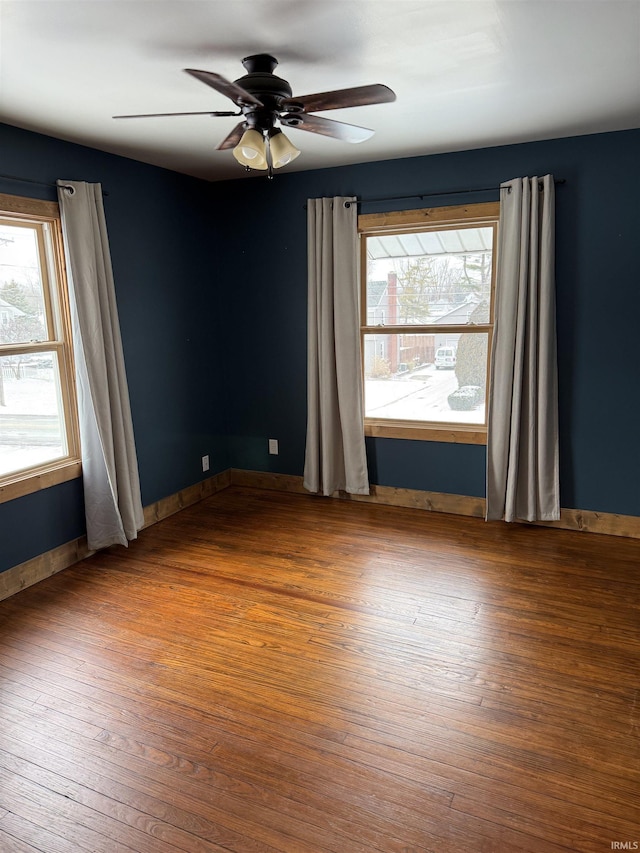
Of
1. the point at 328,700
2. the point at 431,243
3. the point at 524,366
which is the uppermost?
the point at 431,243

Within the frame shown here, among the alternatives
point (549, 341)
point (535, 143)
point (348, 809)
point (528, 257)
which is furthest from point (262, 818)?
point (535, 143)

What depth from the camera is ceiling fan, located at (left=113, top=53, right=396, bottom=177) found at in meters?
2.21

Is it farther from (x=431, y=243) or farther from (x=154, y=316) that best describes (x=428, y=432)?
(x=154, y=316)

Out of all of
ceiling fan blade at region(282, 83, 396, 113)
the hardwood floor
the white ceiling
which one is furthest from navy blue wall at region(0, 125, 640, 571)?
ceiling fan blade at region(282, 83, 396, 113)

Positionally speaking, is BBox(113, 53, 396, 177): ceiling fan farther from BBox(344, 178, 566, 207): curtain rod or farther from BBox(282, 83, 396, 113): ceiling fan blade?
BBox(344, 178, 566, 207): curtain rod

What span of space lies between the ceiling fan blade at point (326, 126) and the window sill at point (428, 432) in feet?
7.78

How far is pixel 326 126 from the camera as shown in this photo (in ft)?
8.25

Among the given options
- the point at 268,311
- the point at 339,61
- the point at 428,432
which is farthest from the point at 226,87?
the point at 428,432

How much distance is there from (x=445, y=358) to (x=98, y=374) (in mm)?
2457

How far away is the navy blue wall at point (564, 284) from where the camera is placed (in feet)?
12.3

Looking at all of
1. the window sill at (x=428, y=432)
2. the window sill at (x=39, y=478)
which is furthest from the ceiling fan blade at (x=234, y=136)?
the window sill at (x=428, y=432)

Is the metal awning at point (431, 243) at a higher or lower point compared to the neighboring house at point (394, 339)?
higher

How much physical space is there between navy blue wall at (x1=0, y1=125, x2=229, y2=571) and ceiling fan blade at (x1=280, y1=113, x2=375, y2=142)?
5.86ft

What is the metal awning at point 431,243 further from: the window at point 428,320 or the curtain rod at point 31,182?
the curtain rod at point 31,182
